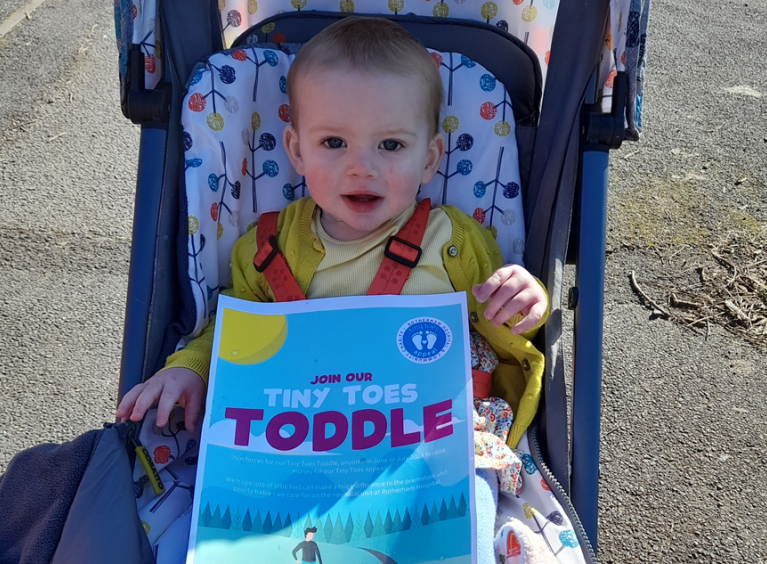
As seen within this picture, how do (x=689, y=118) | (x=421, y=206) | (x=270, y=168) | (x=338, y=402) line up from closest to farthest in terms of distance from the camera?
(x=338, y=402), (x=421, y=206), (x=270, y=168), (x=689, y=118)

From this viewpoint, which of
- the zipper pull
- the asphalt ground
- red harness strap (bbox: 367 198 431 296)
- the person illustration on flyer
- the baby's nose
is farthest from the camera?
the asphalt ground

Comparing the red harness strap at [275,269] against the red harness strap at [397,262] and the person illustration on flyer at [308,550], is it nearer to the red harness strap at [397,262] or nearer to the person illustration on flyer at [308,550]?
the red harness strap at [397,262]

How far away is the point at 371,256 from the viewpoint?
1.52 m

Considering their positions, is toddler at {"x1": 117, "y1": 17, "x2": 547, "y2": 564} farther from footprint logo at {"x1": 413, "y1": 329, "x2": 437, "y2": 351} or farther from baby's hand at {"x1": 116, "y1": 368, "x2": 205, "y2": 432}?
footprint logo at {"x1": 413, "y1": 329, "x2": 437, "y2": 351}

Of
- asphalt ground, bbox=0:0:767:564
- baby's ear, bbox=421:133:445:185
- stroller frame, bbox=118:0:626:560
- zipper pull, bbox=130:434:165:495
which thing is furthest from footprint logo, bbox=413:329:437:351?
asphalt ground, bbox=0:0:767:564

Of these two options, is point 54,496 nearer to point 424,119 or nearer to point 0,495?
point 0,495

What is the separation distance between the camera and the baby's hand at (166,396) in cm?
127

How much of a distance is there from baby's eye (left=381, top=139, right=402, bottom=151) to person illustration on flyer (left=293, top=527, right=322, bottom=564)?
29.7 inches

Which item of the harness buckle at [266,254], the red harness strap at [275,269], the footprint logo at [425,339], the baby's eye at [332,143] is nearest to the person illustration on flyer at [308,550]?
the footprint logo at [425,339]

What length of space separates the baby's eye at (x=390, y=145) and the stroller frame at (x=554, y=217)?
365 millimetres

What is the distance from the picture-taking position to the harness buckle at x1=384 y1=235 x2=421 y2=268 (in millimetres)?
1474

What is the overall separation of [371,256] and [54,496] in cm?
77

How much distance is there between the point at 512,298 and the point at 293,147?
60 cm

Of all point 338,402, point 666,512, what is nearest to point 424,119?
Answer: point 338,402
